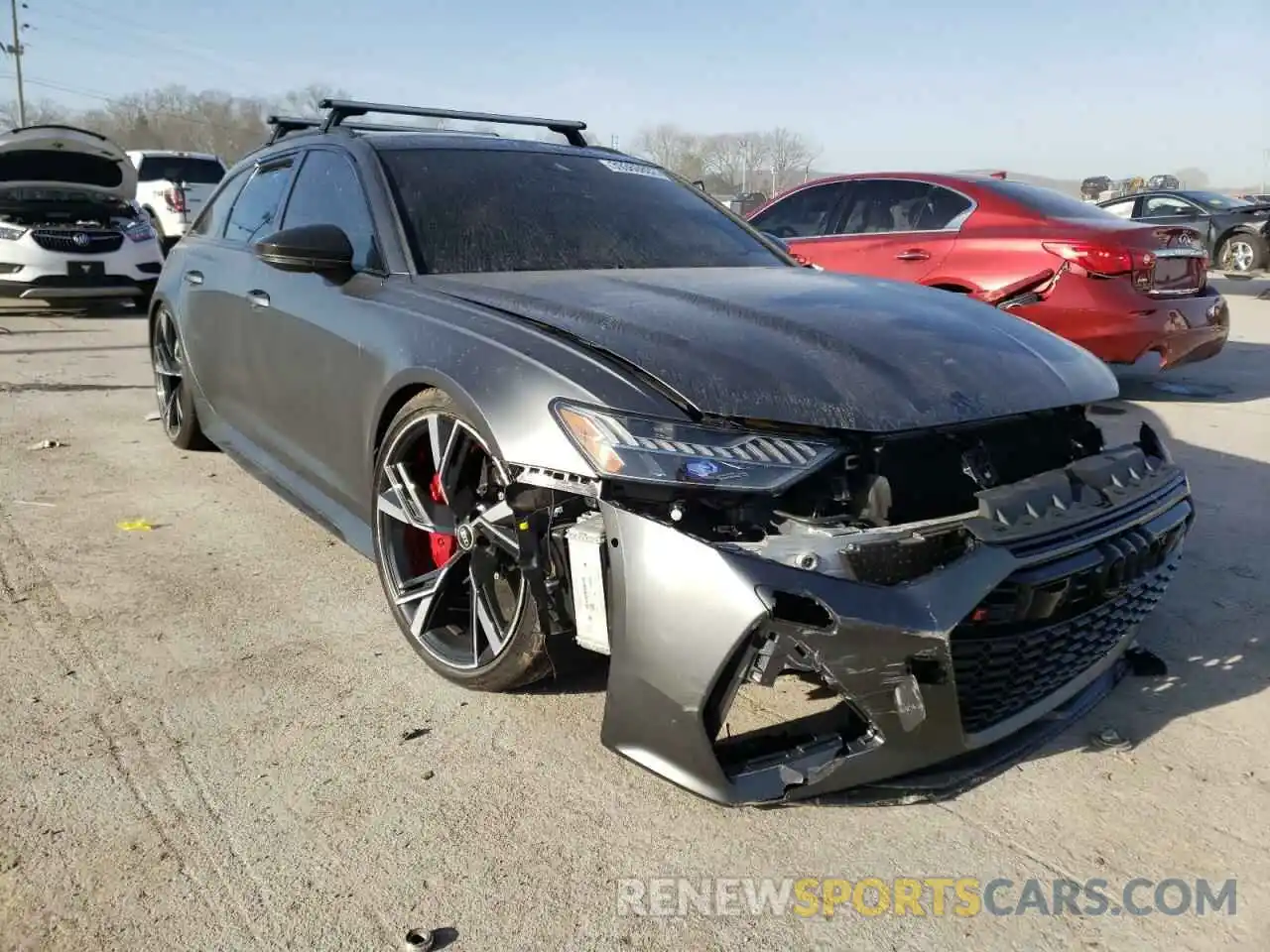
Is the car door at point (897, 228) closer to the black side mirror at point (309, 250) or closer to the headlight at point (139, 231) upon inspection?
the black side mirror at point (309, 250)

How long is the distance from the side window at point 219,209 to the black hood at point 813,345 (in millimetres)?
2160

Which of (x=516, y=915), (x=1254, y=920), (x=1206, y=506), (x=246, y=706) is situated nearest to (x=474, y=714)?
(x=246, y=706)

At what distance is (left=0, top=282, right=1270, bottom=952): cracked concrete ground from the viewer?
1.91 metres

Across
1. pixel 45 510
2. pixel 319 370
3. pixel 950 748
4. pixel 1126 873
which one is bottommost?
pixel 45 510

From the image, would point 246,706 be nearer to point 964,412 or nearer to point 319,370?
point 319,370

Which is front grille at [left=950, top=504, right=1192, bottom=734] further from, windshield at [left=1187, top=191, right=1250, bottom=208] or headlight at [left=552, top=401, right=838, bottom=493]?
windshield at [left=1187, top=191, right=1250, bottom=208]

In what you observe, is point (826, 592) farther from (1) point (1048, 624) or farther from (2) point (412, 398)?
(2) point (412, 398)

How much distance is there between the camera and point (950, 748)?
82.4 inches

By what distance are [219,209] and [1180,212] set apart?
16.4m

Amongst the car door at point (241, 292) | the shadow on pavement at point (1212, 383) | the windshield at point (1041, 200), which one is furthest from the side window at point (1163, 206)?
the car door at point (241, 292)

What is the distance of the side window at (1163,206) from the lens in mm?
16625

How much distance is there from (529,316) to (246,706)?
50.2 inches

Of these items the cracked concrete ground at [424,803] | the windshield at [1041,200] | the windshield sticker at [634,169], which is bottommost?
the cracked concrete ground at [424,803]

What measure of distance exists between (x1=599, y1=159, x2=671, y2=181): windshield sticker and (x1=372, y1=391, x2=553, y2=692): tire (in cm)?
161
